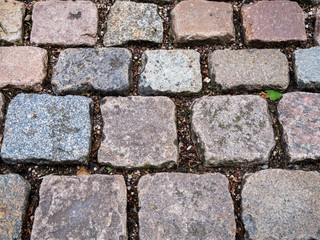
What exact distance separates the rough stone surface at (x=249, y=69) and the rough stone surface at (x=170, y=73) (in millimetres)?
121

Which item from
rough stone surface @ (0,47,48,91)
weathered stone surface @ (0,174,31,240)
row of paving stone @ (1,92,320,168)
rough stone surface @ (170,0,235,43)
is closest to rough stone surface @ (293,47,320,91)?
row of paving stone @ (1,92,320,168)

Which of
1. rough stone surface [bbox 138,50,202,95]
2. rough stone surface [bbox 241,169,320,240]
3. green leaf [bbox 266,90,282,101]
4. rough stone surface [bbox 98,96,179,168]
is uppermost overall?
rough stone surface [bbox 138,50,202,95]

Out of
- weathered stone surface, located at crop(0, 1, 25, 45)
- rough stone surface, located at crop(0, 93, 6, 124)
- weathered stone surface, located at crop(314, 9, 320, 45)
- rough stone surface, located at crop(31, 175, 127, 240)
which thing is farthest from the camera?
weathered stone surface, located at crop(314, 9, 320, 45)

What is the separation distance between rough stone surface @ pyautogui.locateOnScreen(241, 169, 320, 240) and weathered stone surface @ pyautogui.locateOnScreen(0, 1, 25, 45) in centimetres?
169

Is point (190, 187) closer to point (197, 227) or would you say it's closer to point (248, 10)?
point (197, 227)

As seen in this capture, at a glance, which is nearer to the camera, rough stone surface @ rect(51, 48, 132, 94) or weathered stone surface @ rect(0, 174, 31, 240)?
weathered stone surface @ rect(0, 174, 31, 240)

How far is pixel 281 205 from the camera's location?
1.54 m

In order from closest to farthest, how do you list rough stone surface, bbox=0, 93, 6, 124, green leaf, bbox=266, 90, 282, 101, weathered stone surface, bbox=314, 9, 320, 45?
rough stone surface, bbox=0, 93, 6, 124, green leaf, bbox=266, 90, 282, 101, weathered stone surface, bbox=314, 9, 320, 45

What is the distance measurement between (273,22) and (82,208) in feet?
5.55

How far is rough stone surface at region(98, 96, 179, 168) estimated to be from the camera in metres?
1.63

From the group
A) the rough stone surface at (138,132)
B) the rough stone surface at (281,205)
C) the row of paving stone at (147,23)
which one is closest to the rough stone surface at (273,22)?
the row of paving stone at (147,23)

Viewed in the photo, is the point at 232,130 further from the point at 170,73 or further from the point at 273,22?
the point at 273,22

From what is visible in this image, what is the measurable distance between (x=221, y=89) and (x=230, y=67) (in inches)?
6.2

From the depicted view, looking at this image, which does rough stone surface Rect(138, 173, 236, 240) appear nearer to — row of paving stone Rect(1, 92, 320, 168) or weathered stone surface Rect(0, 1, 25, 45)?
row of paving stone Rect(1, 92, 320, 168)
